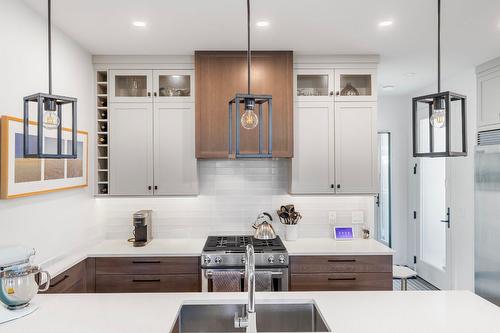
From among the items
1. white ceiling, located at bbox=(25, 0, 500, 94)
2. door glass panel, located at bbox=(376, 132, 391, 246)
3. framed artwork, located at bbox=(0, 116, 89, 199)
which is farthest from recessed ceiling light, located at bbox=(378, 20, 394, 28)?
door glass panel, located at bbox=(376, 132, 391, 246)

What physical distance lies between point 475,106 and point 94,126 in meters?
3.97

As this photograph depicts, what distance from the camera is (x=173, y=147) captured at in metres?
3.33

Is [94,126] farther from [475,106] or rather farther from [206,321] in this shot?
[475,106]

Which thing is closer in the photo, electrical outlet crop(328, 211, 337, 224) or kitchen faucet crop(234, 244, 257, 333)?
kitchen faucet crop(234, 244, 257, 333)

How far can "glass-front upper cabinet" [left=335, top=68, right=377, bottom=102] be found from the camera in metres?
3.34

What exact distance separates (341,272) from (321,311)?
1.43 metres

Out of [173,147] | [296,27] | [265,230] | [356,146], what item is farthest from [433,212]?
[173,147]

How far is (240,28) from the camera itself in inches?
107

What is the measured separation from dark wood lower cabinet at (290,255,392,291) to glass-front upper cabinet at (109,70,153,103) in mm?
2099

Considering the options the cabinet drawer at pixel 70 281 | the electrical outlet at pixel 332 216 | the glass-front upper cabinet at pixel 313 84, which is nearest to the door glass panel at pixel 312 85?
the glass-front upper cabinet at pixel 313 84

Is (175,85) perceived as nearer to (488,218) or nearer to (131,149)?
(131,149)

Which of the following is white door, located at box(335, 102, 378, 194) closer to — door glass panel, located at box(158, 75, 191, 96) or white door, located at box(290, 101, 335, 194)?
white door, located at box(290, 101, 335, 194)

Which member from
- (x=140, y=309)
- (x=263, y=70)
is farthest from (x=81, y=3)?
(x=140, y=309)

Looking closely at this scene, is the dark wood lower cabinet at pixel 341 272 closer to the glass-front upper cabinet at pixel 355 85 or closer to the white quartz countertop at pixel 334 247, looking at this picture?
the white quartz countertop at pixel 334 247
